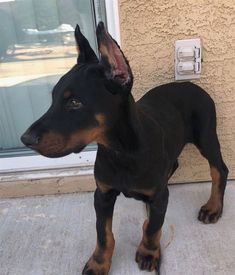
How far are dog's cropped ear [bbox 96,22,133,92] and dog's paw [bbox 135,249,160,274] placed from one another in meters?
1.07

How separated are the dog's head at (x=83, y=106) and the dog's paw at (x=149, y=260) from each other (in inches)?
36.1

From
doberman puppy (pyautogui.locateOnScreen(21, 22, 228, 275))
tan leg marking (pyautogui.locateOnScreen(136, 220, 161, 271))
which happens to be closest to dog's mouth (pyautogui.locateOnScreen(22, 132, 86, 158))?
doberman puppy (pyautogui.locateOnScreen(21, 22, 228, 275))

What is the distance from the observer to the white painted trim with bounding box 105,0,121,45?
278cm

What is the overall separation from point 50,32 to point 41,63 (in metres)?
0.26

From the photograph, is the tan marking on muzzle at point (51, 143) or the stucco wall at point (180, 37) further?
the stucco wall at point (180, 37)

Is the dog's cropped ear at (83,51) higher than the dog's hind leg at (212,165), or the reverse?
the dog's cropped ear at (83,51)

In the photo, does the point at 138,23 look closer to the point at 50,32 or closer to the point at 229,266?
the point at 50,32

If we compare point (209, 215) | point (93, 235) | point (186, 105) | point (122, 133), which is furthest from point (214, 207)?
point (122, 133)

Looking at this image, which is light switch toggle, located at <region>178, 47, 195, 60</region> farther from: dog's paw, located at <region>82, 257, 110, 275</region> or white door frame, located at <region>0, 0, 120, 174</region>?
dog's paw, located at <region>82, 257, 110, 275</region>

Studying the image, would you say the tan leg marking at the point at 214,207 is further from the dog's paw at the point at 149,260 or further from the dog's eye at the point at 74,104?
the dog's eye at the point at 74,104

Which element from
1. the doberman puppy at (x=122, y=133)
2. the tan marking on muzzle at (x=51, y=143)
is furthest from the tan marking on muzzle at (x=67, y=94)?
the tan marking on muzzle at (x=51, y=143)

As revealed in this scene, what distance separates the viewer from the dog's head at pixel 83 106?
1785mm

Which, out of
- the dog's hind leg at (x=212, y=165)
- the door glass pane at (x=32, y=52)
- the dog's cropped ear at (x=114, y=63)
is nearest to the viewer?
the dog's cropped ear at (x=114, y=63)

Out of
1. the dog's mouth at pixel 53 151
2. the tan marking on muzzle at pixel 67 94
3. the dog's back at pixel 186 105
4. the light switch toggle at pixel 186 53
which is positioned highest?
the tan marking on muzzle at pixel 67 94
